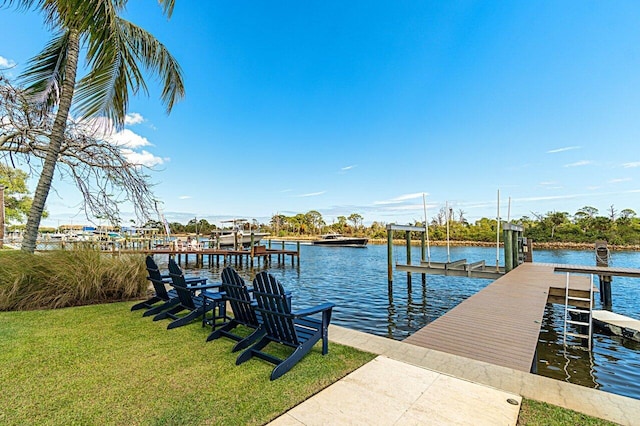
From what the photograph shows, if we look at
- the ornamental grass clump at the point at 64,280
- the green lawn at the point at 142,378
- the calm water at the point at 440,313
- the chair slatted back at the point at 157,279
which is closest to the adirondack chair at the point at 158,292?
the chair slatted back at the point at 157,279

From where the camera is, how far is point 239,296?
3.49m

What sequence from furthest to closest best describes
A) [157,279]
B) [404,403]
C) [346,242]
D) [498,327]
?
[346,242] → [157,279] → [498,327] → [404,403]

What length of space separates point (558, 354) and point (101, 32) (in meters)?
10.5

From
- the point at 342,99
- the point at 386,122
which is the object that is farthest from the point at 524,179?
the point at 342,99

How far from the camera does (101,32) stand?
5.44 m

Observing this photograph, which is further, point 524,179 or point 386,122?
point 524,179

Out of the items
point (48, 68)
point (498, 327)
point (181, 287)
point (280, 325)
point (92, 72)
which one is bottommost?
point (498, 327)

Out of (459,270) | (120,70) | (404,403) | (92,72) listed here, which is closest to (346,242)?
(459,270)

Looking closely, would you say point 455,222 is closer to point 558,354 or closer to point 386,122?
point 386,122

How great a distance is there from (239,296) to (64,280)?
4.30m

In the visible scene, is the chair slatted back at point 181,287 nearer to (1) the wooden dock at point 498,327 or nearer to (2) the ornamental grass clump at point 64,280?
(2) the ornamental grass clump at point 64,280

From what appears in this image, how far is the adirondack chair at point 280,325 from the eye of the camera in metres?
2.84

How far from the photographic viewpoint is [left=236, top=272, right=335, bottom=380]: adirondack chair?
112 inches

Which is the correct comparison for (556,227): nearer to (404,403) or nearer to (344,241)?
(344,241)
